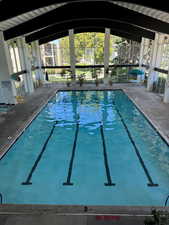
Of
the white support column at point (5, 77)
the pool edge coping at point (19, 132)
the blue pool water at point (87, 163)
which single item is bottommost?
the blue pool water at point (87, 163)

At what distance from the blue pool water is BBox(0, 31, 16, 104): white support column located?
2599 millimetres

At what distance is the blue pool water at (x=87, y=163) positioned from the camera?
12.9 ft

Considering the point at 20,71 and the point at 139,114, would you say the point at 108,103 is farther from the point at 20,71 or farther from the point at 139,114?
the point at 20,71

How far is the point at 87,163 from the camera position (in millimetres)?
5098

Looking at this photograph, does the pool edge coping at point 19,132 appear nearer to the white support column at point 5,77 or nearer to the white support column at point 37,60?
the white support column at point 5,77

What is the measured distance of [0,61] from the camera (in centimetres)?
883

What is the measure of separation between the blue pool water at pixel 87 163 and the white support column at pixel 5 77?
260 cm

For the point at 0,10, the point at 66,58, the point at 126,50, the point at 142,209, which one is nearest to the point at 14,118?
the point at 0,10

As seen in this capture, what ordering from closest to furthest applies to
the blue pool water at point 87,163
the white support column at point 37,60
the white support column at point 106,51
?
the blue pool water at point 87,163 → the white support column at point 106,51 → the white support column at point 37,60

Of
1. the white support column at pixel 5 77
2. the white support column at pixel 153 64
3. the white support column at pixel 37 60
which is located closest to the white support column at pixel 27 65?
the white support column at pixel 37 60

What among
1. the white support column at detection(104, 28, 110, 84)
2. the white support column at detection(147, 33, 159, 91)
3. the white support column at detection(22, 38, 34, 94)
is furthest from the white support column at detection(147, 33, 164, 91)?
the white support column at detection(22, 38, 34, 94)

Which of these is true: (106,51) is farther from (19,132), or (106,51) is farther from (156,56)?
(19,132)

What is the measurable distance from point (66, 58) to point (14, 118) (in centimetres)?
988

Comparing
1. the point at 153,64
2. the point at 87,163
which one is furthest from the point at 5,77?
the point at 153,64
